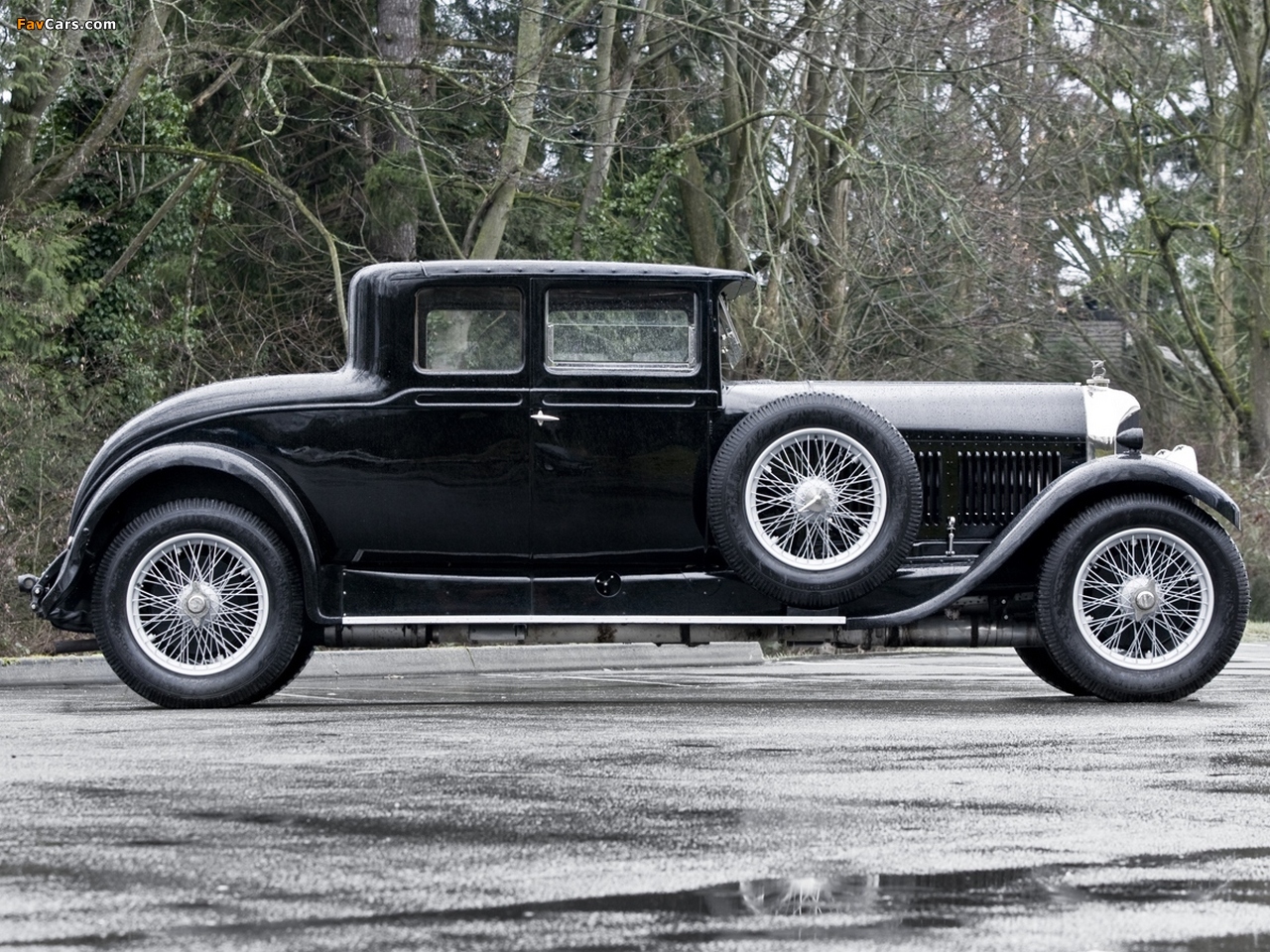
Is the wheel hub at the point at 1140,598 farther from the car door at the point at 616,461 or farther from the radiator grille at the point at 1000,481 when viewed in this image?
the car door at the point at 616,461

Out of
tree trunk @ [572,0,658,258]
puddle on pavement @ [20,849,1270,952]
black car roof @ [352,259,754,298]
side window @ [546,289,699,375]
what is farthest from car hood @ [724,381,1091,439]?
tree trunk @ [572,0,658,258]

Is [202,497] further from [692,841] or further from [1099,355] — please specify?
[1099,355]

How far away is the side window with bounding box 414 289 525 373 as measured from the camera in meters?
9.35

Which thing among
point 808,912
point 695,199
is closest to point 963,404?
point 808,912

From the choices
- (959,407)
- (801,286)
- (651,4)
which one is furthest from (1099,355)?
(959,407)

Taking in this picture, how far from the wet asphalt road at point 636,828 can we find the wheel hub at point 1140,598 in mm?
483

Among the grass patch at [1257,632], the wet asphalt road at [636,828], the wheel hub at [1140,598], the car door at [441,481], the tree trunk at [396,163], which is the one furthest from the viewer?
A: the tree trunk at [396,163]

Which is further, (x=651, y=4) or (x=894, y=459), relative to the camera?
(x=651, y=4)

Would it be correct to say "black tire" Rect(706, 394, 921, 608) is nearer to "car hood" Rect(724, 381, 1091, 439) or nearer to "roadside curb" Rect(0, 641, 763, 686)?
"car hood" Rect(724, 381, 1091, 439)

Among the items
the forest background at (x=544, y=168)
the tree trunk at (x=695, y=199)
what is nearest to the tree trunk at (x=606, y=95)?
the forest background at (x=544, y=168)

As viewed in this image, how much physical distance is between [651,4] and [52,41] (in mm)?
6796

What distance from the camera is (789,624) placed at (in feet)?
29.9

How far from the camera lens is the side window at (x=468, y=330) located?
9.35m

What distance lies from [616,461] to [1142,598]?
8.68 ft
